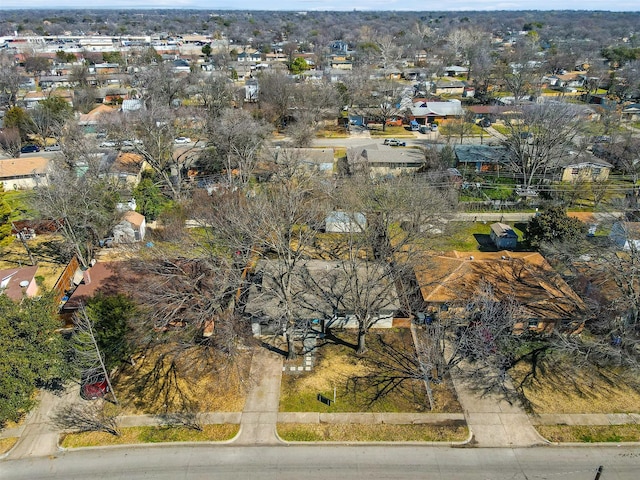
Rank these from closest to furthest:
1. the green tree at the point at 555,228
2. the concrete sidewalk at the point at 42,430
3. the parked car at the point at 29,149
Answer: the concrete sidewalk at the point at 42,430 → the green tree at the point at 555,228 → the parked car at the point at 29,149

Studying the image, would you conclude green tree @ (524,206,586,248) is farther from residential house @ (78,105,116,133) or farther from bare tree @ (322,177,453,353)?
residential house @ (78,105,116,133)

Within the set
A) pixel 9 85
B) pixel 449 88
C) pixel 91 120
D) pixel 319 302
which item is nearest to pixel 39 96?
pixel 9 85

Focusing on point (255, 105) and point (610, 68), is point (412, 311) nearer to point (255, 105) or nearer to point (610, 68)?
point (255, 105)

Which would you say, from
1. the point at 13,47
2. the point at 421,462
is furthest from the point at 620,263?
the point at 13,47

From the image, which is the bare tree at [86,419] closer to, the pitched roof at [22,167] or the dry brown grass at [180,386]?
the dry brown grass at [180,386]

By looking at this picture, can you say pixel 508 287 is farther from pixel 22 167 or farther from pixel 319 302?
pixel 22 167

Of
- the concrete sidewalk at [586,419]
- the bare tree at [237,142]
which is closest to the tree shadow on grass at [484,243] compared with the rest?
the concrete sidewalk at [586,419]

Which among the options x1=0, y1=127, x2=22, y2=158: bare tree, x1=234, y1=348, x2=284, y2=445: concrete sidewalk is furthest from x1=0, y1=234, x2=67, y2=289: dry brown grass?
x1=0, y1=127, x2=22, y2=158: bare tree
